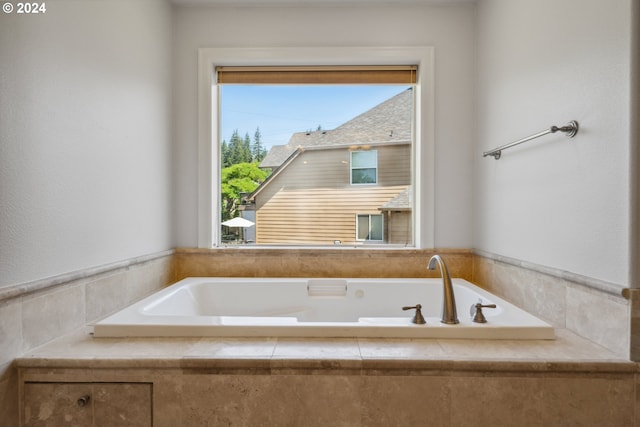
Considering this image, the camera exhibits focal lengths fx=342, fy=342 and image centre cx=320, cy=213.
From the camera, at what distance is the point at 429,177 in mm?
2211

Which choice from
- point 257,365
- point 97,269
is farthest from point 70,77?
point 257,365

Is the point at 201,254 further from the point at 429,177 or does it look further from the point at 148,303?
the point at 429,177

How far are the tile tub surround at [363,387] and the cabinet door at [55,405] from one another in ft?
0.11

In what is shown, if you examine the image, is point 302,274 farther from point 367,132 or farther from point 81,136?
point 81,136

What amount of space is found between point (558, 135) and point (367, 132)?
1.22m

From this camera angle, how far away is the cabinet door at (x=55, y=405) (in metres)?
1.12

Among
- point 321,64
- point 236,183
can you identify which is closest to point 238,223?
point 236,183

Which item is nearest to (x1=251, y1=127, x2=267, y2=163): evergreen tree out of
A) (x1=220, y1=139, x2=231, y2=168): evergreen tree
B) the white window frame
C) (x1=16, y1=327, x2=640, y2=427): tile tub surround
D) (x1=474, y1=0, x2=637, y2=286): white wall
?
(x1=220, y1=139, x2=231, y2=168): evergreen tree

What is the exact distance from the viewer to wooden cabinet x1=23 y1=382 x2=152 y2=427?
112 centimetres

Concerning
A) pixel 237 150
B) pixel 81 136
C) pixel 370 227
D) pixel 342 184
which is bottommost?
pixel 370 227

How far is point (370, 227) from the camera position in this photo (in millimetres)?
2402

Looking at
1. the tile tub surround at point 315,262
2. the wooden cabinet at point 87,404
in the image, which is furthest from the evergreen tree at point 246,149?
the wooden cabinet at point 87,404

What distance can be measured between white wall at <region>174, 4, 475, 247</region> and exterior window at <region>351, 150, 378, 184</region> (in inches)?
16.8

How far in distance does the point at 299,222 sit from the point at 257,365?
4.55 feet
